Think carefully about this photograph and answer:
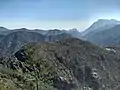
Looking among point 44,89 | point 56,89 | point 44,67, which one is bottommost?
point 56,89

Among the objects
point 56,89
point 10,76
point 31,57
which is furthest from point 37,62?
point 56,89

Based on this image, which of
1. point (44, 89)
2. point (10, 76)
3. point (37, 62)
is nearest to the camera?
point (37, 62)

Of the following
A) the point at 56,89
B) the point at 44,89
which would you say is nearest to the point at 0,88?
the point at 44,89

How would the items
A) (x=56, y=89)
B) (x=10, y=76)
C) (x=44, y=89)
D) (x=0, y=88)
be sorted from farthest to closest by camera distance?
(x=56, y=89)
(x=10, y=76)
(x=44, y=89)
(x=0, y=88)

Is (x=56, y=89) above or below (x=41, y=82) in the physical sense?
below

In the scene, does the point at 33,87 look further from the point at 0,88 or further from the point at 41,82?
the point at 0,88

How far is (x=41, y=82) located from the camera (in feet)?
164

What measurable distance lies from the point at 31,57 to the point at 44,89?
7241 mm

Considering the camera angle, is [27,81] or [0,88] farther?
[27,81]

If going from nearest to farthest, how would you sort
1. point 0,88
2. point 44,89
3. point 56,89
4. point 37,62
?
point 0,88
point 37,62
point 44,89
point 56,89

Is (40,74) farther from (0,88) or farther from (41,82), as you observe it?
(0,88)

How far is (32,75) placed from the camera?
50.2m

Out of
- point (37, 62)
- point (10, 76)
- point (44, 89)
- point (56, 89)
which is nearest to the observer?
point (37, 62)

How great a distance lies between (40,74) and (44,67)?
2.49m
